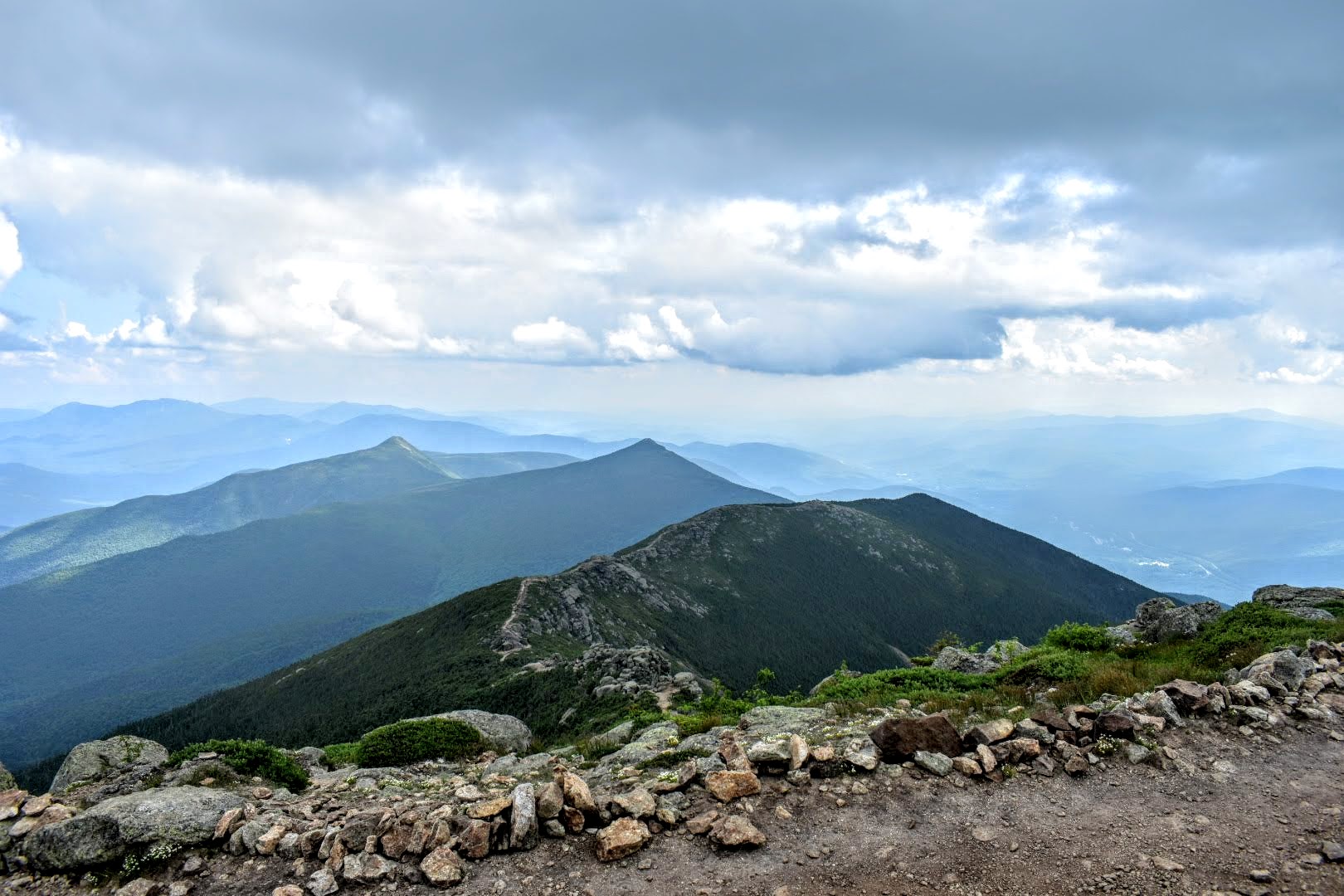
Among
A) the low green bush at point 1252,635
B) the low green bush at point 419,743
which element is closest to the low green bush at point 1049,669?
the low green bush at point 1252,635

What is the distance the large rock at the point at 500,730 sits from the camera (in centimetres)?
2462

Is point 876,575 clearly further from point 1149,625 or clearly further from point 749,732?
point 749,732

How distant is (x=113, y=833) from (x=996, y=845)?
15.3 meters

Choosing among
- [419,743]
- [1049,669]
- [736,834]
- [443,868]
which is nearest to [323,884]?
[443,868]

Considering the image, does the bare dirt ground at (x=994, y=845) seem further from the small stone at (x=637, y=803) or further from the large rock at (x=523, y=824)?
the small stone at (x=637, y=803)

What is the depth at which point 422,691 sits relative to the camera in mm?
75250

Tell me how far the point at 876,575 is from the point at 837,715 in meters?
184

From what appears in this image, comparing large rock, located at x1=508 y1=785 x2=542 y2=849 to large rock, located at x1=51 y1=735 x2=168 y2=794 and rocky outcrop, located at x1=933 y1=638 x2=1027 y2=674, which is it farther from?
rocky outcrop, located at x1=933 y1=638 x2=1027 y2=674

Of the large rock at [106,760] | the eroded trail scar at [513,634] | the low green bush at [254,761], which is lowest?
the eroded trail scar at [513,634]

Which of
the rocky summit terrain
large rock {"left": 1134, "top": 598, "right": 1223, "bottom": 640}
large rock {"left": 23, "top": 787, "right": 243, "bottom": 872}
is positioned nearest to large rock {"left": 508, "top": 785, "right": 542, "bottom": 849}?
the rocky summit terrain

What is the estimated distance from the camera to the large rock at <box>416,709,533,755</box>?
80.8 ft

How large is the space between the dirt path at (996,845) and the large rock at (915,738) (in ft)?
1.78

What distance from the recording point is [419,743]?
20656mm

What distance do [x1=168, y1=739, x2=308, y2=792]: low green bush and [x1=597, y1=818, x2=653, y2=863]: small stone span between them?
1010cm
